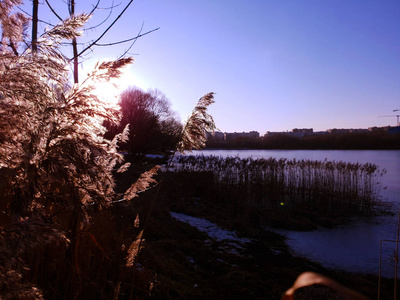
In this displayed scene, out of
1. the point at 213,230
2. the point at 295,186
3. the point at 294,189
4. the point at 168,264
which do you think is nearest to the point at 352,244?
the point at 213,230

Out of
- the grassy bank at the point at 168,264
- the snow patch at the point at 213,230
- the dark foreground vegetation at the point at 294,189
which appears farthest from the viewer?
the dark foreground vegetation at the point at 294,189

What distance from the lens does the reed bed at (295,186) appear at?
42.4ft

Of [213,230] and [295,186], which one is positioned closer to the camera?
[213,230]

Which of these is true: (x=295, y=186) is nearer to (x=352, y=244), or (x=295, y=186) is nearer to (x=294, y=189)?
(x=294, y=189)

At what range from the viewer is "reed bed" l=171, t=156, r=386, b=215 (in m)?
12.9

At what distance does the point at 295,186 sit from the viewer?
552 inches

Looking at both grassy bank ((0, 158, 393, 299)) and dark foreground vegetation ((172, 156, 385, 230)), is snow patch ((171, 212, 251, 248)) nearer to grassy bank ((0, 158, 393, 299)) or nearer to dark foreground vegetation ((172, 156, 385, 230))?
grassy bank ((0, 158, 393, 299))

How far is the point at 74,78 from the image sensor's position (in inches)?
157

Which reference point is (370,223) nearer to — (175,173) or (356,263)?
(356,263)

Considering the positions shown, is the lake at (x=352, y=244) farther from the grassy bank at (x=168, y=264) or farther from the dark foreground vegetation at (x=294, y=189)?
the dark foreground vegetation at (x=294, y=189)

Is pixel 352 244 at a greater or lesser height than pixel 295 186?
lesser

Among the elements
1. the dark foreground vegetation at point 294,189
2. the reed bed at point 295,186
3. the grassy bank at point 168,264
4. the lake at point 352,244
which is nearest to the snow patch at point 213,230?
the grassy bank at point 168,264

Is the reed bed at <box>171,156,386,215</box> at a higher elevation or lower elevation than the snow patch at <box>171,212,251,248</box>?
higher

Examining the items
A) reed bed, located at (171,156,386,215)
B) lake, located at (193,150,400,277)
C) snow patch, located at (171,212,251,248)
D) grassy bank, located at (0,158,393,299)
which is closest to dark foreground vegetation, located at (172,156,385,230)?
reed bed, located at (171,156,386,215)
